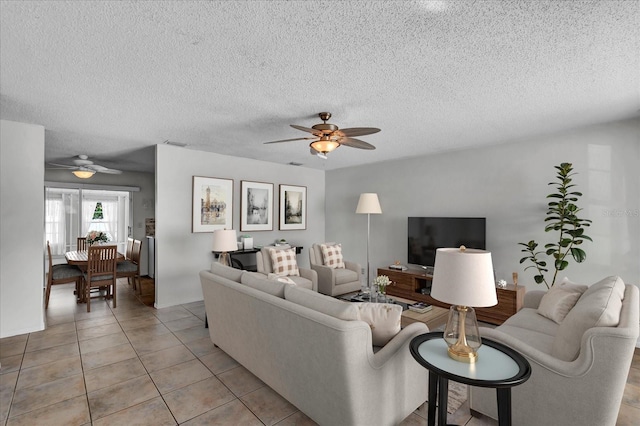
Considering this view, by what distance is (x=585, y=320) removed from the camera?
5.84ft

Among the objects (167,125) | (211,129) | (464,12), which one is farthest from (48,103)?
(464,12)

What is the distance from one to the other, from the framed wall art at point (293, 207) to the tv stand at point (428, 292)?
2.12 meters

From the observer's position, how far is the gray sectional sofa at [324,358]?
1.70 m

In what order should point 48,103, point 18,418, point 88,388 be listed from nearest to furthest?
point 18,418, point 88,388, point 48,103

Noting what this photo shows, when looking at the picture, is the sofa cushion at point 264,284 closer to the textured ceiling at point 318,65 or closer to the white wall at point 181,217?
the textured ceiling at point 318,65

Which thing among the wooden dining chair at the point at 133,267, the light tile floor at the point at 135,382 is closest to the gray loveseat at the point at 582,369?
the light tile floor at the point at 135,382

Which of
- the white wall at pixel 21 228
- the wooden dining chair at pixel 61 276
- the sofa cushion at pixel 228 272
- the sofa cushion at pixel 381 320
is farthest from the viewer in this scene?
the wooden dining chair at pixel 61 276

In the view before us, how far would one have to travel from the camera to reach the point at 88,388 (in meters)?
2.44

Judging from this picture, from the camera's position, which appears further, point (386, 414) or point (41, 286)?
point (41, 286)

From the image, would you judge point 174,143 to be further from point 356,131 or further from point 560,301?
point 560,301

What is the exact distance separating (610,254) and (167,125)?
5346mm

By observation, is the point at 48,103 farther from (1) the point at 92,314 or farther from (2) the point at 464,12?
(2) the point at 464,12

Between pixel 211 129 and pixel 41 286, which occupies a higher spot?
pixel 211 129

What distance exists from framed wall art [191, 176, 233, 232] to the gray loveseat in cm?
431
